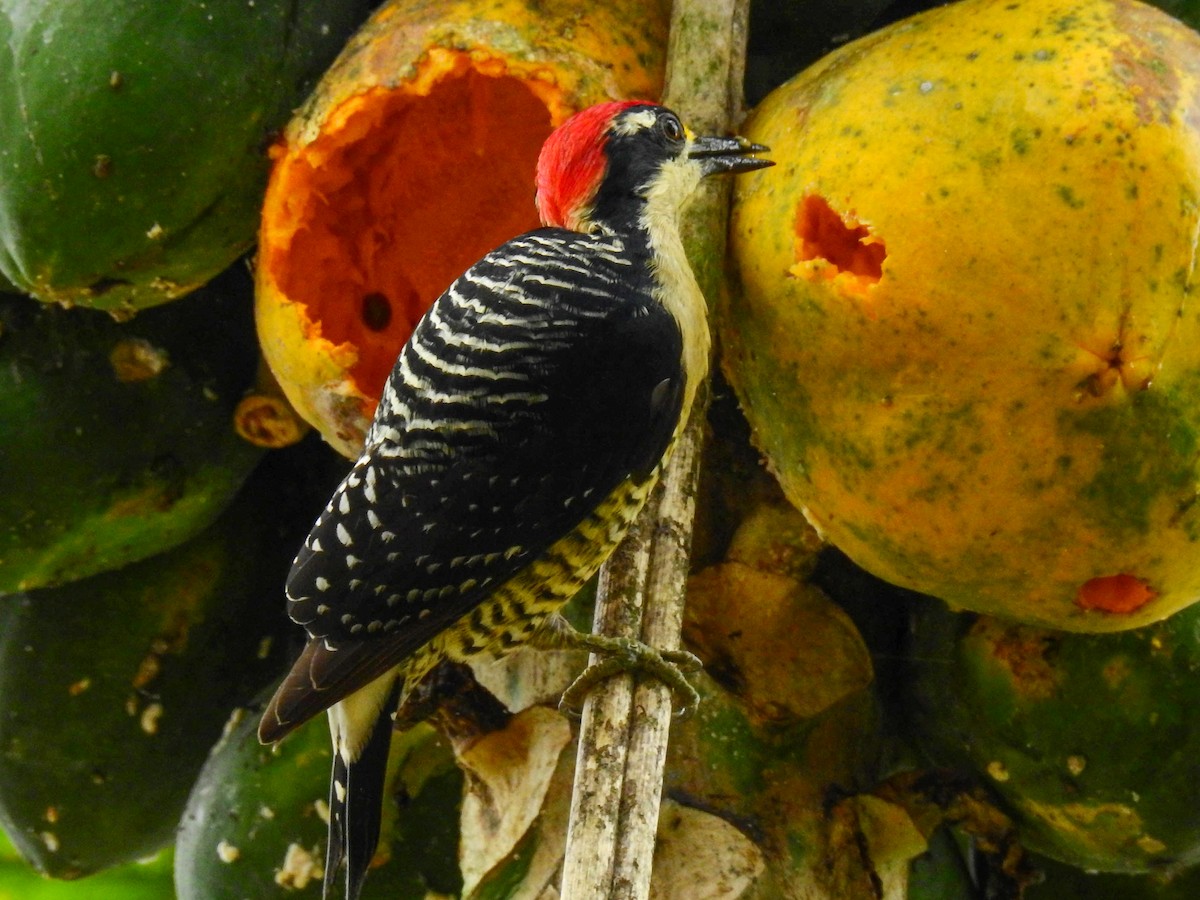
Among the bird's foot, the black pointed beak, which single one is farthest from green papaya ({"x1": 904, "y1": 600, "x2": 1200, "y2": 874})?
the black pointed beak

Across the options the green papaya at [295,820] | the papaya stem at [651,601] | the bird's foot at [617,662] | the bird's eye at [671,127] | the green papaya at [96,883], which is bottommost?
the green papaya at [96,883]

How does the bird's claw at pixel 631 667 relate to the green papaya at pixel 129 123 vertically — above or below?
below

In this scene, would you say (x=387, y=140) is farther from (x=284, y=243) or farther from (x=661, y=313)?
(x=661, y=313)

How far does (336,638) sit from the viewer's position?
168cm

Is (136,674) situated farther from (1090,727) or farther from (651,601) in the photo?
(1090,727)

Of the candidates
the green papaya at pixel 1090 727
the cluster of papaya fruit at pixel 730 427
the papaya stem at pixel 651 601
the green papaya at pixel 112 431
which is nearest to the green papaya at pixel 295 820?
the cluster of papaya fruit at pixel 730 427

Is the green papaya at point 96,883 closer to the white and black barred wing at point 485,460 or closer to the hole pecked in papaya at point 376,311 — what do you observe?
the hole pecked in papaya at point 376,311

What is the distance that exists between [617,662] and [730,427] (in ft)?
1.67

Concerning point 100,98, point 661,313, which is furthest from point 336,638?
point 100,98

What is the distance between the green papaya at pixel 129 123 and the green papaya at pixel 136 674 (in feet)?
1.72

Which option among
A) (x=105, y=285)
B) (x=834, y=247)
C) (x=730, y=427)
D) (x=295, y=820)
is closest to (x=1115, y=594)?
(x=834, y=247)

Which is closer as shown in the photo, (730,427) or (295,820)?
(730,427)

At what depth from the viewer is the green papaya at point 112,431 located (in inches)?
79.3

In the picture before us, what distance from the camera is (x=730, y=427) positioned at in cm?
202
